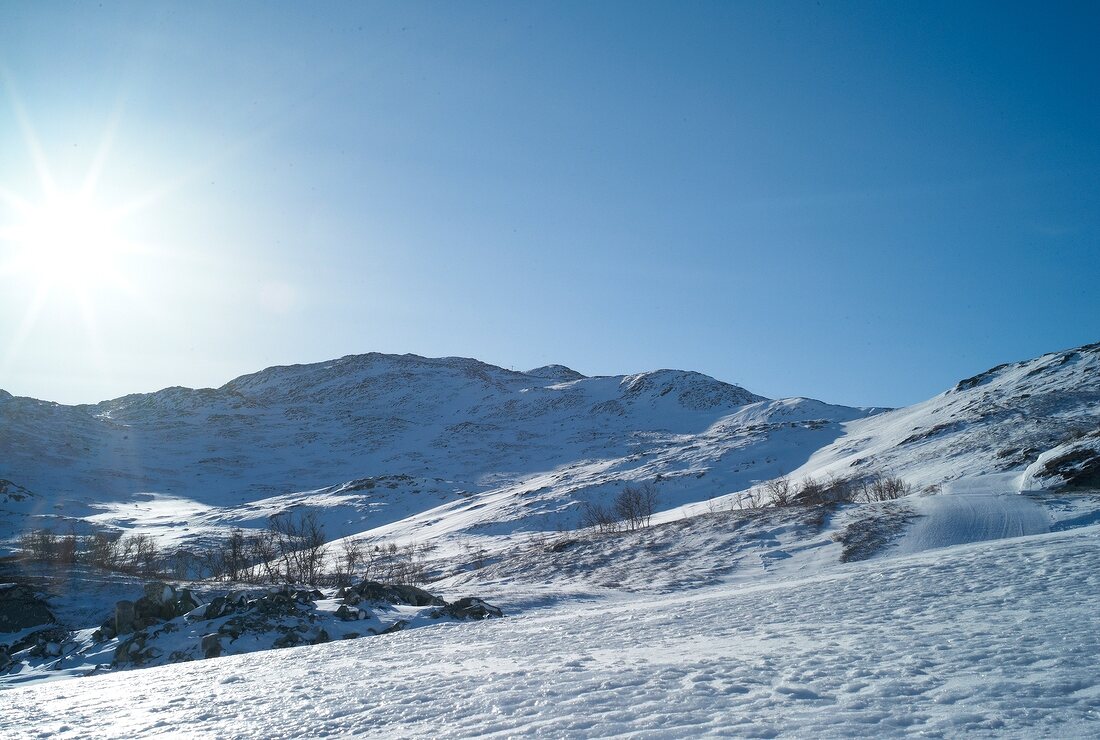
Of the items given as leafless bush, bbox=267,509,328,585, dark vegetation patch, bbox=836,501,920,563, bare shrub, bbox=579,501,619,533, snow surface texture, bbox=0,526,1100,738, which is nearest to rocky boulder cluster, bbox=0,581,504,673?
snow surface texture, bbox=0,526,1100,738

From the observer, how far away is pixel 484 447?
129250 millimetres

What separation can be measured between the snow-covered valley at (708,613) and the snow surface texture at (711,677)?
5 cm

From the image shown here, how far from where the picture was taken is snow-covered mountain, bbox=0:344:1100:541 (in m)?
51.6

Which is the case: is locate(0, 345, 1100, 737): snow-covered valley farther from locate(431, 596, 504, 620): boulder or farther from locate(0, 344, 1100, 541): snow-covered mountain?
locate(0, 344, 1100, 541): snow-covered mountain

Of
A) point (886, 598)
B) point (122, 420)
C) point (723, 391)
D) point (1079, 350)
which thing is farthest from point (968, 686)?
point (122, 420)

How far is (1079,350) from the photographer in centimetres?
6306

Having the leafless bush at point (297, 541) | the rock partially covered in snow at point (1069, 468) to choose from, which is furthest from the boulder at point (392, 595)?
the rock partially covered in snow at point (1069, 468)

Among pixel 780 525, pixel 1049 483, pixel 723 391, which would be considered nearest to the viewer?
pixel 1049 483

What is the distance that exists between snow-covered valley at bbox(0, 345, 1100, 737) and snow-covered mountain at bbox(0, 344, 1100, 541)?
26.3 inches

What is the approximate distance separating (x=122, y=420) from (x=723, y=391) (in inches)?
6265

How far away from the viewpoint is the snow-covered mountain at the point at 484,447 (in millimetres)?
51625

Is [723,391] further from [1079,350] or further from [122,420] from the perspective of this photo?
[122,420]

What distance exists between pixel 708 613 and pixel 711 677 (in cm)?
585

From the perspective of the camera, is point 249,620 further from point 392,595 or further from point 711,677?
point 711,677
